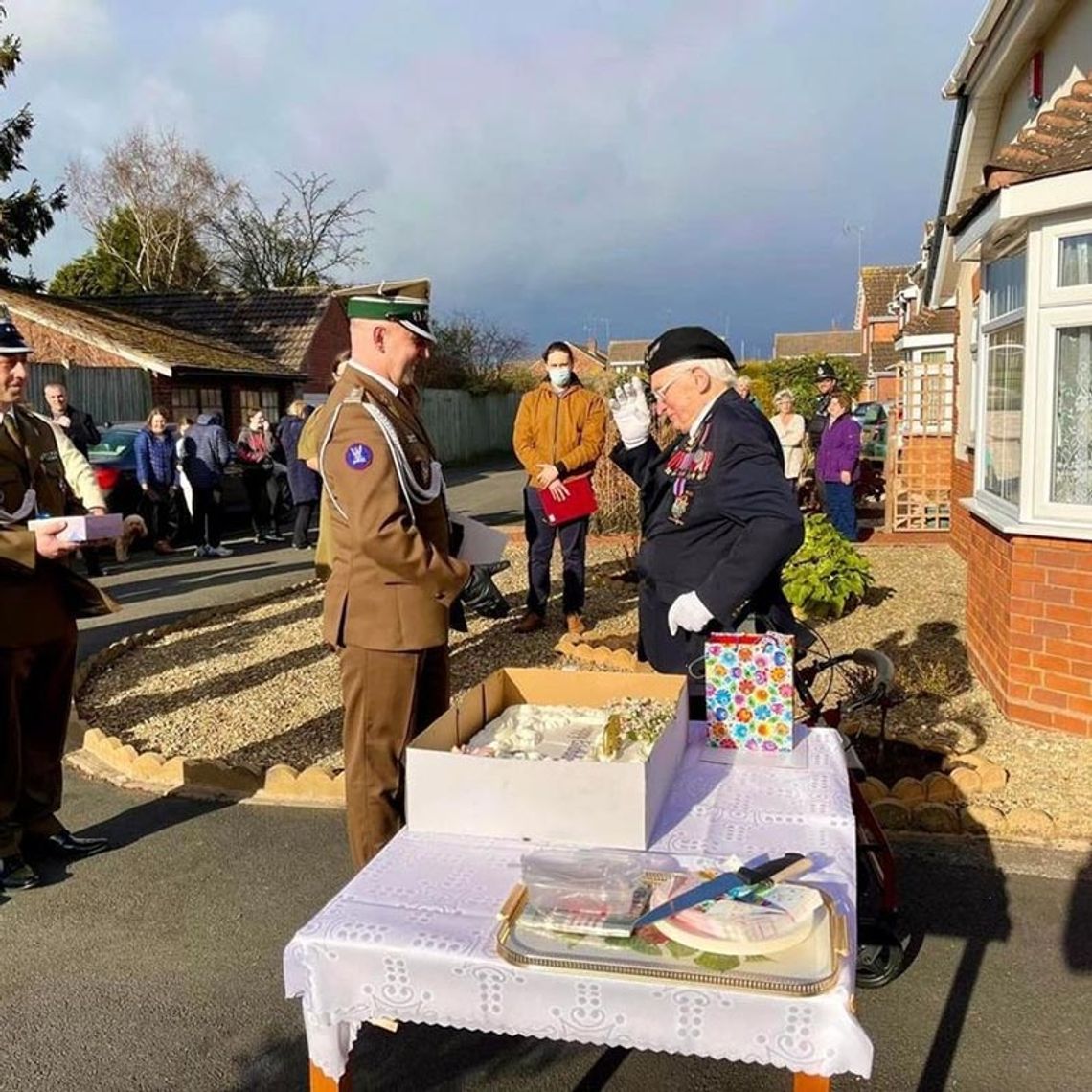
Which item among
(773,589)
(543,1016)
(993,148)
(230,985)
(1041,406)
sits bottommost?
(230,985)

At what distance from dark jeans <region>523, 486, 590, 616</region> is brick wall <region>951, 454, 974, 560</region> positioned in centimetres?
448

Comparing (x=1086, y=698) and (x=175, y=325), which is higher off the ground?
(x=175, y=325)

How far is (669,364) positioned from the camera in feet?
10.4

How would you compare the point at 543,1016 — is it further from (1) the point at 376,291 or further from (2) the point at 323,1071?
Answer: (1) the point at 376,291

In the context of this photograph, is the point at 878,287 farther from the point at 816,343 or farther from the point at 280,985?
the point at 280,985

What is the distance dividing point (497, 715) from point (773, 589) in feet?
3.50

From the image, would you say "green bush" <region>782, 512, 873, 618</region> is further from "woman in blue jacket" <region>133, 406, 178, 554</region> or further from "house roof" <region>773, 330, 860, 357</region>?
"house roof" <region>773, 330, 860, 357</region>

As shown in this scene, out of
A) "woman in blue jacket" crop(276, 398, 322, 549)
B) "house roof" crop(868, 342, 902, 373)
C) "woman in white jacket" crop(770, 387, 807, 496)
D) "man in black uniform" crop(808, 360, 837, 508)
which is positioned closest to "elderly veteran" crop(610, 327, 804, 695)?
"woman in blue jacket" crop(276, 398, 322, 549)

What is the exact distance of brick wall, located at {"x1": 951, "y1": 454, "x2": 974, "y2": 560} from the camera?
33.8ft

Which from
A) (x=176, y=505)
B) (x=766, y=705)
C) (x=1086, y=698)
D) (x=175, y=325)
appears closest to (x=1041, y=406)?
(x=1086, y=698)

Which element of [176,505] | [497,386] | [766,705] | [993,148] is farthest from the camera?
[497,386]

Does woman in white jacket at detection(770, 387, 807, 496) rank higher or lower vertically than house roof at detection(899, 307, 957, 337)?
lower

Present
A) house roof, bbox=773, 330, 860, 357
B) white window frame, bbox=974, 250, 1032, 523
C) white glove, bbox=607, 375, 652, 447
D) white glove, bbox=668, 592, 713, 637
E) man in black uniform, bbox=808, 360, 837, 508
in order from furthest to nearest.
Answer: house roof, bbox=773, 330, 860, 357 < man in black uniform, bbox=808, 360, 837, 508 < white window frame, bbox=974, 250, 1032, 523 < white glove, bbox=607, 375, 652, 447 < white glove, bbox=668, 592, 713, 637

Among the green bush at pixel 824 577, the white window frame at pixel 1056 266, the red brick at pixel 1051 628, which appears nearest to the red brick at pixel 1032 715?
the red brick at pixel 1051 628
